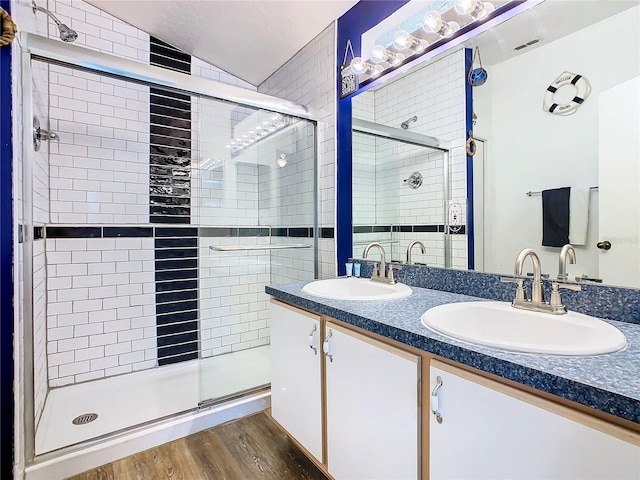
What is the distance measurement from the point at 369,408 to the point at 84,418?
1765 mm

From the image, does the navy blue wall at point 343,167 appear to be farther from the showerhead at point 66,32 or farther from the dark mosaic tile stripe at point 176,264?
the showerhead at point 66,32

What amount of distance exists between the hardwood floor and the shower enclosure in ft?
0.80

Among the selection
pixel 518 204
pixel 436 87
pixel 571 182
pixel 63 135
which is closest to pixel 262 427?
pixel 518 204

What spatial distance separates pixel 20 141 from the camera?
4.69 feet

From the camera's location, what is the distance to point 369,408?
3.79ft

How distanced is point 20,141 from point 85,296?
52.0 inches

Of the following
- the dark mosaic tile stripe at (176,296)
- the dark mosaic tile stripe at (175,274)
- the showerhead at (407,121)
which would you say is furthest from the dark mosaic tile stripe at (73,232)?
the showerhead at (407,121)

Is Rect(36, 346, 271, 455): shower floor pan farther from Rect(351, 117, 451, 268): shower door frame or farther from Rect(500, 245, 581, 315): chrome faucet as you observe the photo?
Rect(500, 245, 581, 315): chrome faucet

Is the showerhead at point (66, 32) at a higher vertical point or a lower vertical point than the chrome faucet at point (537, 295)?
higher

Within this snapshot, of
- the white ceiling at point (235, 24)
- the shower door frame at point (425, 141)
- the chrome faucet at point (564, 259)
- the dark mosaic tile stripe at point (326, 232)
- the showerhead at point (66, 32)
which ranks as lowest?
the chrome faucet at point (564, 259)

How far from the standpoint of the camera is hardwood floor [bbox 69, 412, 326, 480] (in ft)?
5.10

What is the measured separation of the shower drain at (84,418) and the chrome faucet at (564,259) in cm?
244

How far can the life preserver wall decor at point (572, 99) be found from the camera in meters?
1.16

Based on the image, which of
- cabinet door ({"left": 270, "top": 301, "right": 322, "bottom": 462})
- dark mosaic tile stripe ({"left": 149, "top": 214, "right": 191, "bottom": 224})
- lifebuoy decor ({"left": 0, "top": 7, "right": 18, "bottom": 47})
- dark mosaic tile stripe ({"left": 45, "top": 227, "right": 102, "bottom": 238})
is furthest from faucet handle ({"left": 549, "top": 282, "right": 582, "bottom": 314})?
dark mosaic tile stripe ({"left": 45, "top": 227, "right": 102, "bottom": 238})
